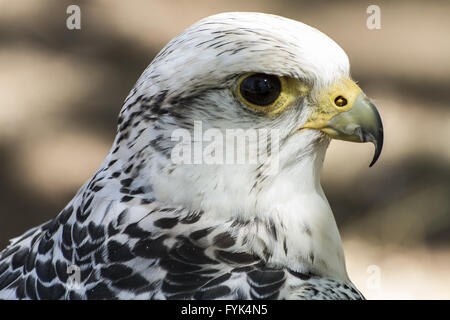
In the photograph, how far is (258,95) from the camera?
74.2 inches

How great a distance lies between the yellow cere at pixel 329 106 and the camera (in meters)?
1.96

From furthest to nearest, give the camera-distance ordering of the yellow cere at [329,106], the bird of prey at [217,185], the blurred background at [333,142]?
the blurred background at [333,142]
the yellow cere at [329,106]
the bird of prey at [217,185]

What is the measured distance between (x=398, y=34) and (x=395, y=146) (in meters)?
0.86

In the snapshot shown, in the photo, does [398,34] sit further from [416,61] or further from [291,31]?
[291,31]

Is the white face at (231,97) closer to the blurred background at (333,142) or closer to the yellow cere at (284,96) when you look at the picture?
the yellow cere at (284,96)

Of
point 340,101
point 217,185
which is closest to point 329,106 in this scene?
point 340,101

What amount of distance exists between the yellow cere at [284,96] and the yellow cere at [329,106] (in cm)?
6

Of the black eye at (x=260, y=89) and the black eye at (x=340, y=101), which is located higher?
the black eye at (x=260, y=89)

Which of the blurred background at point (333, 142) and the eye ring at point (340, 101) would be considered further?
the blurred background at point (333, 142)

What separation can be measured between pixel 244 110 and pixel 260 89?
0.08 meters

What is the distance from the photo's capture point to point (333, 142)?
12.8ft

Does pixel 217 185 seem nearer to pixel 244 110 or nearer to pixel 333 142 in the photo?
pixel 244 110

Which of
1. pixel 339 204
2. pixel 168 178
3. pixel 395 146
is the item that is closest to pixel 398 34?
pixel 395 146

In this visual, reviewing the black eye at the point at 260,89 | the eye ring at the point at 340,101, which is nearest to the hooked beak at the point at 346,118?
the eye ring at the point at 340,101
